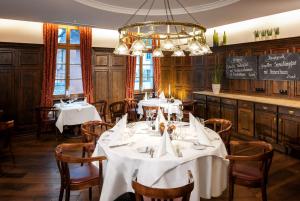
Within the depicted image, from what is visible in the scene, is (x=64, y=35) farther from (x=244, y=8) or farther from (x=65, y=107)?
(x=244, y=8)

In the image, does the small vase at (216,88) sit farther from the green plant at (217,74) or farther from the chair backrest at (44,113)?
the chair backrest at (44,113)

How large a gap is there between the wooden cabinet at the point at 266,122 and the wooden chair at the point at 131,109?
3.04m

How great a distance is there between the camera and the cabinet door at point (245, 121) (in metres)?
5.84

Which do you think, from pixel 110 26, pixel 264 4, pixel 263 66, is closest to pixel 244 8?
pixel 264 4

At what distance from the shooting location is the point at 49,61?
705 cm

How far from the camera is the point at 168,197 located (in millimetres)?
1828

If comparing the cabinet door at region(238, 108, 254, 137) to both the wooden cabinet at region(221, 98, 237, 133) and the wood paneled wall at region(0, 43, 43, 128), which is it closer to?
the wooden cabinet at region(221, 98, 237, 133)

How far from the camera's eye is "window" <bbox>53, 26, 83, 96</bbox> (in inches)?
293

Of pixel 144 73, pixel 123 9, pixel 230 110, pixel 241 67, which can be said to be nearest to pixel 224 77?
pixel 241 67

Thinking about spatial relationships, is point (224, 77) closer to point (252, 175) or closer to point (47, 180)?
point (252, 175)

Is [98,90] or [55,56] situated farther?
[98,90]

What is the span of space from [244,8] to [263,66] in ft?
5.11

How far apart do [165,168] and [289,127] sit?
3.45 meters

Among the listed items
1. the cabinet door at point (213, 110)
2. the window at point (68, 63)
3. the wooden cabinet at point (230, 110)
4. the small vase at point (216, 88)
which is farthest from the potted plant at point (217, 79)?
the window at point (68, 63)
